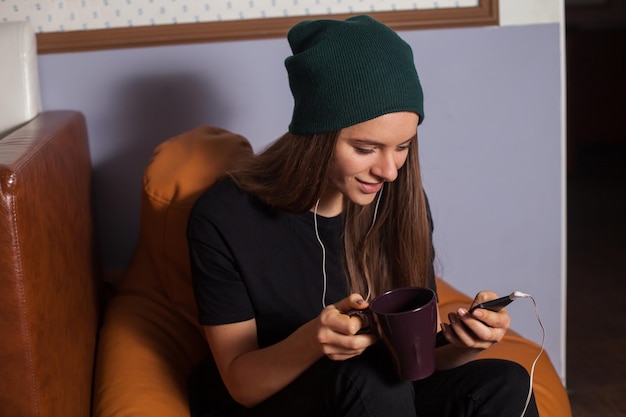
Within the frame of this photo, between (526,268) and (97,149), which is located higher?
(97,149)

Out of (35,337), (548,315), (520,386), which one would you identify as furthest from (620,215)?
(35,337)

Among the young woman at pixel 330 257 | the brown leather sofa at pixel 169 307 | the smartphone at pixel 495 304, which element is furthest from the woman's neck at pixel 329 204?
the smartphone at pixel 495 304

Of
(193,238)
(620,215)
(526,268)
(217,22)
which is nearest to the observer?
(193,238)

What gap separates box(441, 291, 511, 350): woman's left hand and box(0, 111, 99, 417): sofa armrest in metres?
0.63

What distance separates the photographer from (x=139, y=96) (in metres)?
1.96

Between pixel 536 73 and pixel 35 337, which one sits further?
pixel 536 73

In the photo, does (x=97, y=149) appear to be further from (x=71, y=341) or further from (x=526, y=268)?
(x=526, y=268)

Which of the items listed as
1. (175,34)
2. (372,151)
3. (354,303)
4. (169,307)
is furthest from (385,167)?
(175,34)

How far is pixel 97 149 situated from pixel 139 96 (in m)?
0.16

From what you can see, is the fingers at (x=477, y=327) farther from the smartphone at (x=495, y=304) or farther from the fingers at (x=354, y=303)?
the fingers at (x=354, y=303)

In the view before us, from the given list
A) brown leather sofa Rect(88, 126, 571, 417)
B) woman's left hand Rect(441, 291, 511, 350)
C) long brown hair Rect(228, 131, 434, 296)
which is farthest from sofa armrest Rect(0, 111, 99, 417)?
woman's left hand Rect(441, 291, 511, 350)

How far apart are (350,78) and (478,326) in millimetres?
427

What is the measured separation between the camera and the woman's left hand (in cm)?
122

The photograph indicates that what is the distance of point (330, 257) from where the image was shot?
1490 mm
